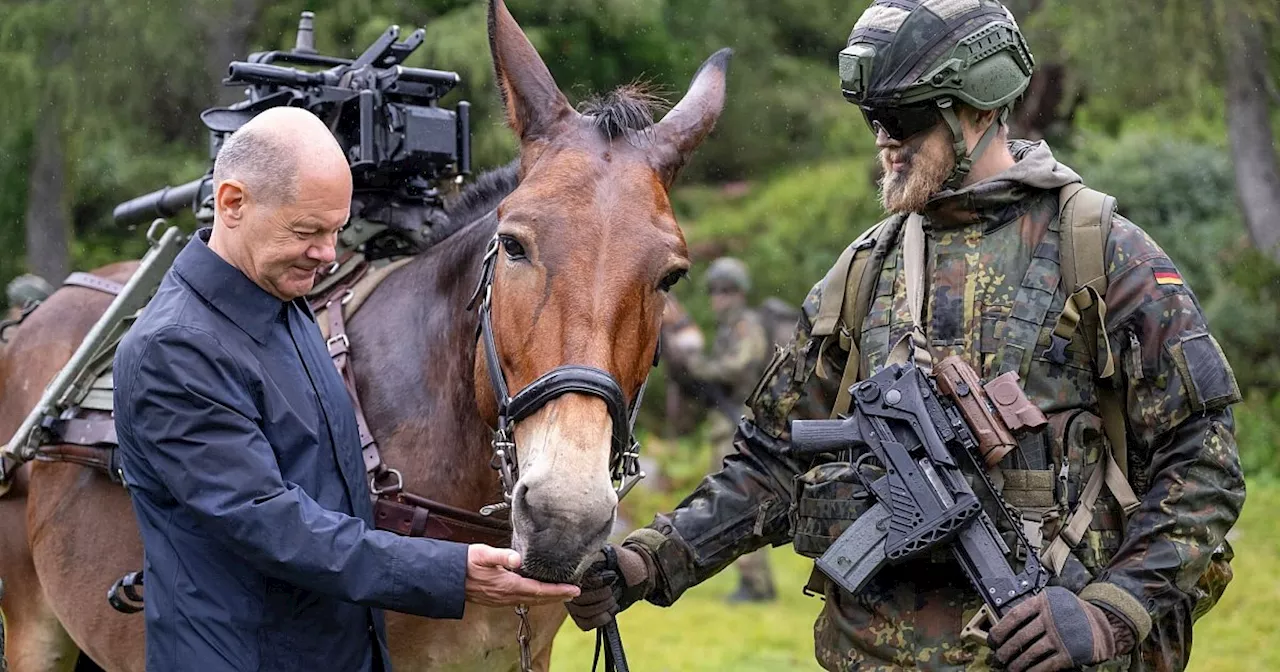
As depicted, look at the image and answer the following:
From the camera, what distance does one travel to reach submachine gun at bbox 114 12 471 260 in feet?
13.8

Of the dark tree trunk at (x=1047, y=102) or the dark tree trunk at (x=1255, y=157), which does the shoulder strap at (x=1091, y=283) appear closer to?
the dark tree trunk at (x=1255, y=157)

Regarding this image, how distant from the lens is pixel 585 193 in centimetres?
313

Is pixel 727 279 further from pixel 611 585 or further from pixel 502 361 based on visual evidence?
pixel 502 361

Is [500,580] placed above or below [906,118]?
below

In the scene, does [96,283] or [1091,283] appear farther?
[96,283]

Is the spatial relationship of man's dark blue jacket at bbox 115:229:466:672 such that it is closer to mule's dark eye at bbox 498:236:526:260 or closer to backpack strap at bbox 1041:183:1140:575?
mule's dark eye at bbox 498:236:526:260

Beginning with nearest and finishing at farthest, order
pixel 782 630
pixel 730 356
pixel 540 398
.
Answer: pixel 540 398 < pixel 782 630 < pixel 730 356

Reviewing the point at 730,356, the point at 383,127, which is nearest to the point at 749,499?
the point at 383,127

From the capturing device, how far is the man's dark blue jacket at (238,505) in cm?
280

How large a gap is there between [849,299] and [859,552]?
67 cm

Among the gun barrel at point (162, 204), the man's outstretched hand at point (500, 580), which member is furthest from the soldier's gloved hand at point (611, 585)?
the gun barrel at point (162, 204)

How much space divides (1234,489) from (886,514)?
75 centimetres

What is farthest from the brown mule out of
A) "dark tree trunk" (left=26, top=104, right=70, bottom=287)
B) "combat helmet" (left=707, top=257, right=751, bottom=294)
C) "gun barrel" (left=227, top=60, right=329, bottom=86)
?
"dark tree trunk" (left=26, top=104, right=70, bottom=287)

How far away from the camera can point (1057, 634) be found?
9.71ft
